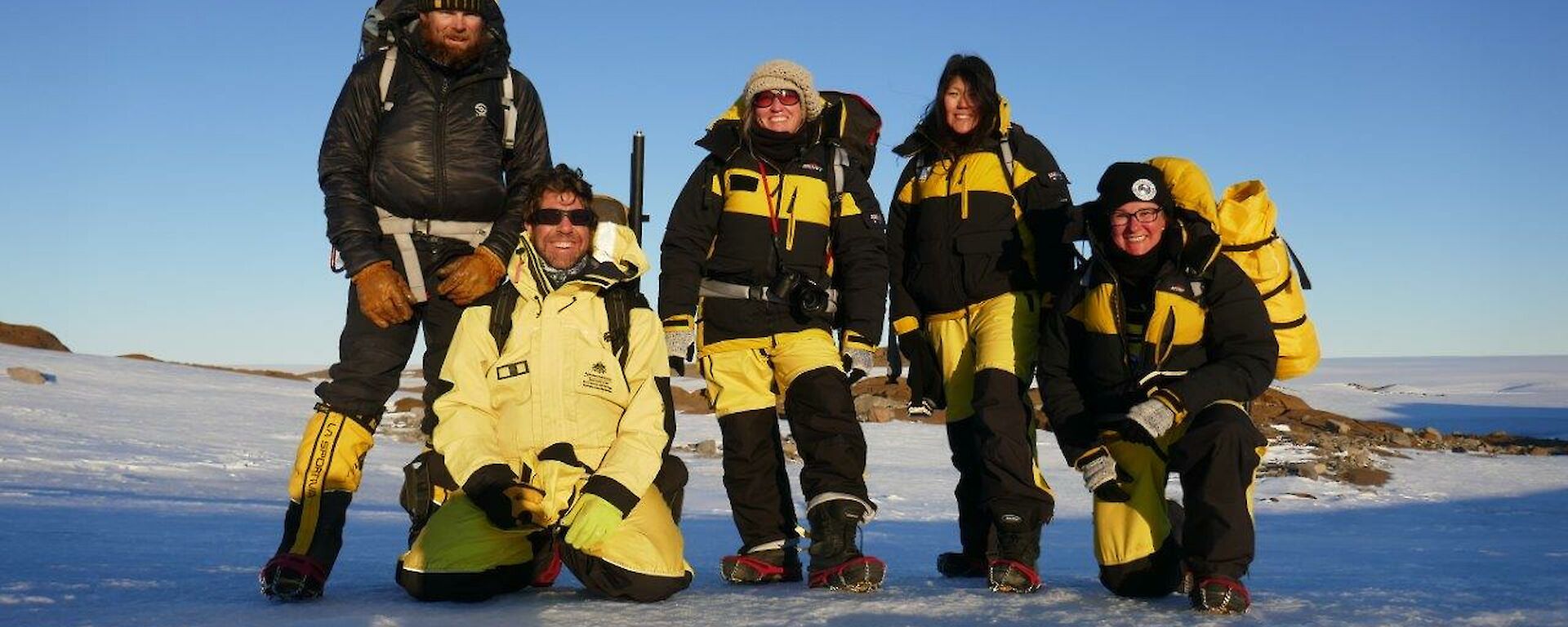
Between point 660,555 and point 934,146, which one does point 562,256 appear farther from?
point 934,146

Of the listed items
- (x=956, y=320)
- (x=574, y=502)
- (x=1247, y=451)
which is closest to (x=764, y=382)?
(x=956, y=320)

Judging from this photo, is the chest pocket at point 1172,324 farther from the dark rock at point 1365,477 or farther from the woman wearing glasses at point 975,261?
the dark rock at point 1365,477

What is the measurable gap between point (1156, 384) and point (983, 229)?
1.06 meters

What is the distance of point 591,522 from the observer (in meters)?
3.92

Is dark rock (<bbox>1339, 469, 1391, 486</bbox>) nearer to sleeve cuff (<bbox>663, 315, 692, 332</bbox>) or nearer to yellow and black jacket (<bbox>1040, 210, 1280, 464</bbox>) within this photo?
yellow and black jacket (<bbox>1040, 210, 1280, 464</bbox>)

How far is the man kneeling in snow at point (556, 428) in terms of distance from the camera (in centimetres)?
403

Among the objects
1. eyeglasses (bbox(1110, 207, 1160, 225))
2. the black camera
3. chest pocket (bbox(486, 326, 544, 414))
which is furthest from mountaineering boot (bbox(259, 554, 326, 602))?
eyeglasses (bbox(1110, 207, 1160, 225))

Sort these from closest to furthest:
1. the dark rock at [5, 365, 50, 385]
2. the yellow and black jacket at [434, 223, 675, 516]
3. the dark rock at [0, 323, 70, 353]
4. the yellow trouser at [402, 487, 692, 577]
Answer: the yellow trouser at [402, 487, 692, 577]
the yellow and black jacket at [434, 223, 675, 516]
the dark rock at [5, 365, 50, 385]
the dark rock at [0, 323, 70, 353]

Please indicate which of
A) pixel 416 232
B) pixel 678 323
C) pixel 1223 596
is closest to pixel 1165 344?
pixel 1223 596

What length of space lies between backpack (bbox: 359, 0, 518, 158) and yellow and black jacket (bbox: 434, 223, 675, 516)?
627mm

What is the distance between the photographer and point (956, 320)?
522 centimetres

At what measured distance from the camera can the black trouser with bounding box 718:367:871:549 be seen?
4797 mm

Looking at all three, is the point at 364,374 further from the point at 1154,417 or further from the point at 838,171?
the point at 1154,417

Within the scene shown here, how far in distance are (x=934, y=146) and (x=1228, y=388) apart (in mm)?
1739
